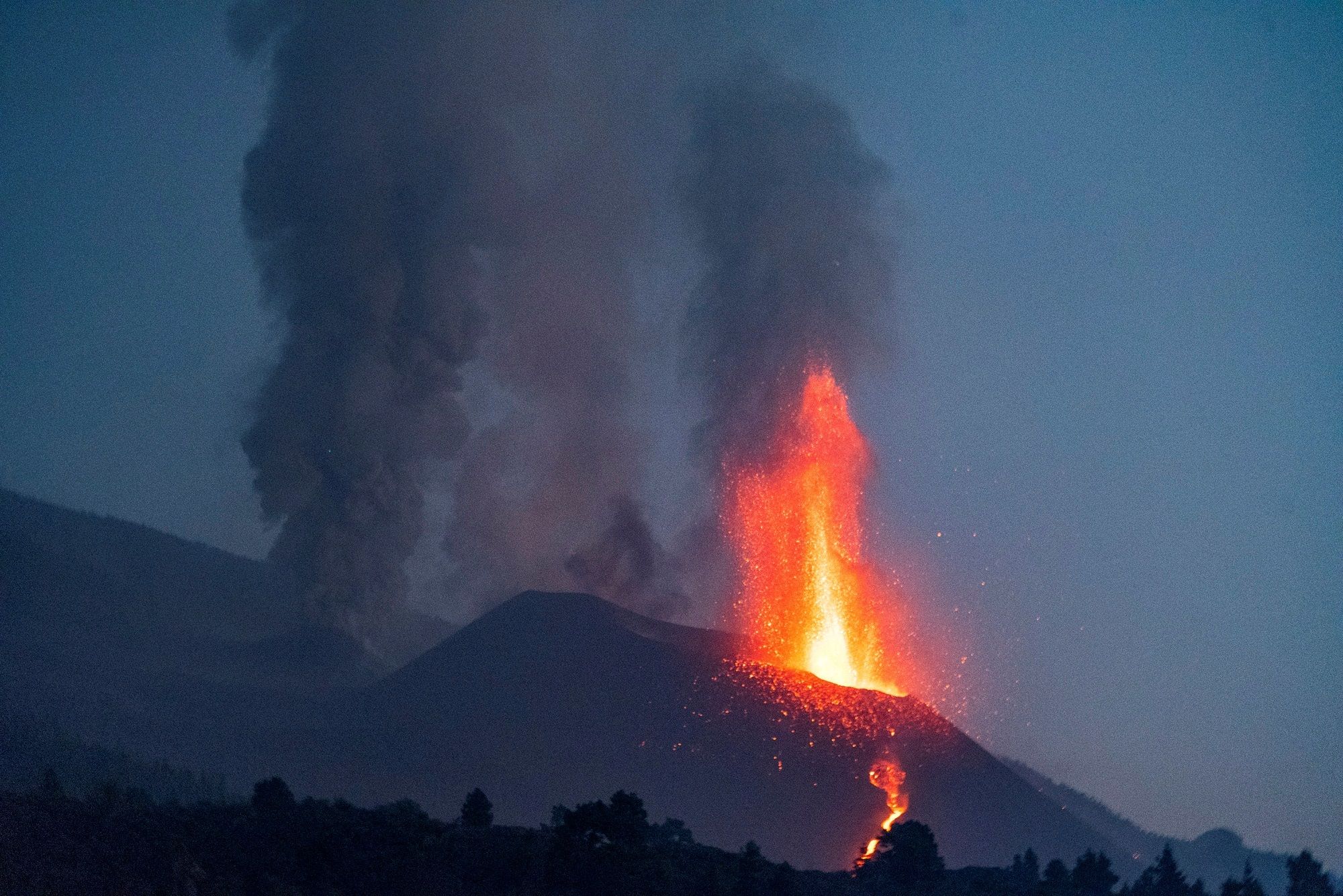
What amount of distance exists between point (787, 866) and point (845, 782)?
39.9 meters

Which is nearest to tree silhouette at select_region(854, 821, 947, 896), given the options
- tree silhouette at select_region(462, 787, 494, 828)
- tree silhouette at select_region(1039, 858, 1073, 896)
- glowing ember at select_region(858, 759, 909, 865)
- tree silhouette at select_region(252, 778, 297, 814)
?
tree silhouette at select_region(1039, 858, 1073, 896)

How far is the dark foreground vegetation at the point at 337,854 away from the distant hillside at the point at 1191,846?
8523cm

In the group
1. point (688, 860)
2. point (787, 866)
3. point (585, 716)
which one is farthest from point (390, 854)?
point (585, 716)

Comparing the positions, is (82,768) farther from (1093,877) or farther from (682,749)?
(1093,877)

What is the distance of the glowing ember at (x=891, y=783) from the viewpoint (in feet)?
249

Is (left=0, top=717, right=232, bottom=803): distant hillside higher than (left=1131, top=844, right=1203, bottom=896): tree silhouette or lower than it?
lower

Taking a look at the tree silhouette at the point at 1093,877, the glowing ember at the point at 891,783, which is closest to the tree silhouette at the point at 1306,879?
the tree silhouette at the point at 1093,877

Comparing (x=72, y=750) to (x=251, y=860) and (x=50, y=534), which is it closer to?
(x=251, y=860)

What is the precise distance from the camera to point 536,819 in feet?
236

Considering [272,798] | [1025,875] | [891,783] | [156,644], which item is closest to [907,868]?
[1025,875]

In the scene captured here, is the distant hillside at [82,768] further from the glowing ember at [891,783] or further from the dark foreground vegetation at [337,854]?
the glowing ember at [891,783]

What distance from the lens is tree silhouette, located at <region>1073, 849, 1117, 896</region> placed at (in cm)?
4950

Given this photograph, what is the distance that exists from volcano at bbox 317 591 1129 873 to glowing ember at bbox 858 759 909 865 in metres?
0.61

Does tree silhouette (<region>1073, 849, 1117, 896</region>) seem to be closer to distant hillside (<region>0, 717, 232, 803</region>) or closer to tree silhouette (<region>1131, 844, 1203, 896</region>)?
tree silhouette (<region>1131, 844, 1203, 896</region>)
